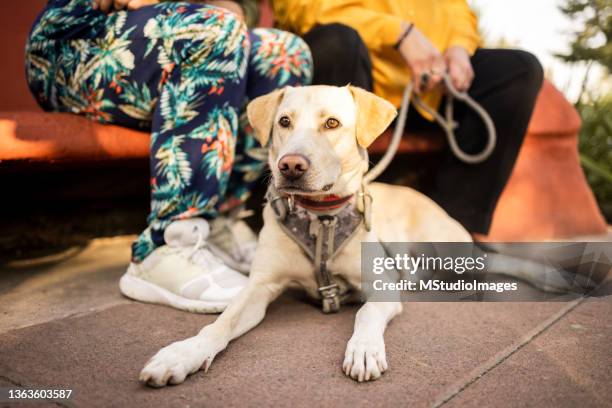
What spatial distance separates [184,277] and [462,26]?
7.58 feet

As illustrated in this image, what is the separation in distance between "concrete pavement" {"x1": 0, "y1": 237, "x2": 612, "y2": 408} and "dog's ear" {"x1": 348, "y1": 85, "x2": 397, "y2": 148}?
0.67 meters

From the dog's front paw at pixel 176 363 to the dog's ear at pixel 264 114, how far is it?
80 cm

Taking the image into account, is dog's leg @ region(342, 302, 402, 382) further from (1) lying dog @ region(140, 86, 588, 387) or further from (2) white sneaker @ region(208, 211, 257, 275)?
(2) white sneaker @ region(208, 211, 257, 275)

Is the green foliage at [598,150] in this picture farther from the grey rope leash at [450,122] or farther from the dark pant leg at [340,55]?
the dark pant leg at [340,55]

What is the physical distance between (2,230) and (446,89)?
102 inches

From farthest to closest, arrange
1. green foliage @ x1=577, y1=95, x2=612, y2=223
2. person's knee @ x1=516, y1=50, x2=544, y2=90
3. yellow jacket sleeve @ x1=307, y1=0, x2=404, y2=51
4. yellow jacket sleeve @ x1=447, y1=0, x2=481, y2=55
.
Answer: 1. green foliage @ x1=577, y1=95, x2=612, y2=223
2. yellow jacket sleeve @ x1=447, y1=0, x2=481, y2=55
3. person's knee @ x1=516, y1=50, x2=544, y2=90
4. yellow jacket sleeve @ x1=307, y1=0, x2=404, y2=51

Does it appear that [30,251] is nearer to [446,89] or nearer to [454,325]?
[454,325]

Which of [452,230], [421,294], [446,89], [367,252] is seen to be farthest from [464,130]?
[367,252]

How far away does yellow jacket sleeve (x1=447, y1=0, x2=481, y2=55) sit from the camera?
292 centimetres

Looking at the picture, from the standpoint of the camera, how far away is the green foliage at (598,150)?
144 inches

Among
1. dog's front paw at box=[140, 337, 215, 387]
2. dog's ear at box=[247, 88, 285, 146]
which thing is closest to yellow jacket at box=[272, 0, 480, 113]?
dog's ear at box=[247, 88, 285, 146]

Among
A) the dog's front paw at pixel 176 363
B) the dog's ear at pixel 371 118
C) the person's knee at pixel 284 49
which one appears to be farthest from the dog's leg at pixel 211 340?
the person's knee at pixel 284 49
